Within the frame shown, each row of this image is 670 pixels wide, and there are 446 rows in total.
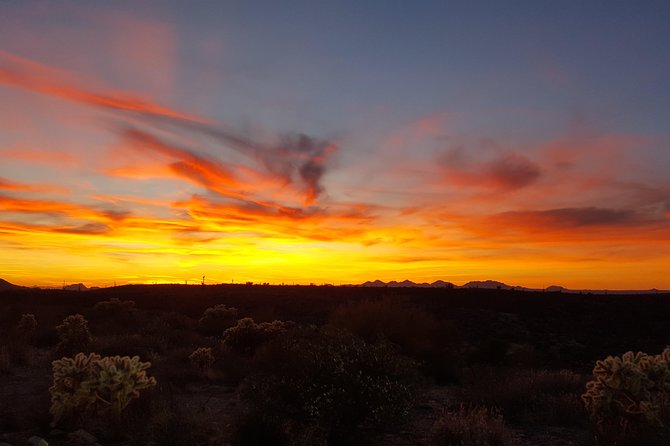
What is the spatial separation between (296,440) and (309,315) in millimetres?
27898

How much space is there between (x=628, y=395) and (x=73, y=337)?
53.7ft

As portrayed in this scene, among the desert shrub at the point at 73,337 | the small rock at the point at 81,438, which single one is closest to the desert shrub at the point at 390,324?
the desert shrub at the point at 73,337

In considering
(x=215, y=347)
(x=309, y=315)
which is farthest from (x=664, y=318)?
(x=215, y=347)

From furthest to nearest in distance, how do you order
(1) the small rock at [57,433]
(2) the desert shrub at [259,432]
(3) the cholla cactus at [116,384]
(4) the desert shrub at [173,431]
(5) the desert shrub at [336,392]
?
(3) the cholla cactus at [116,384]
(1) the small rock at [57,433]
(5) the desert shrub at [336,392]
(2) the desert shrub at [259,432]
(4) the desert shrub at [173,431]

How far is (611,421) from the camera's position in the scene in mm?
8922

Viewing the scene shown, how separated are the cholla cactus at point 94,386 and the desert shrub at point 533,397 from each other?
6977 millimetres

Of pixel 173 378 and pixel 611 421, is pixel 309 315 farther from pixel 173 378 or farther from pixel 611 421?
pixel 611 421

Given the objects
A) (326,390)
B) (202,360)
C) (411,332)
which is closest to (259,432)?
(326,390)

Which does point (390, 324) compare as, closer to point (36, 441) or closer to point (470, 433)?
point (470, 433)

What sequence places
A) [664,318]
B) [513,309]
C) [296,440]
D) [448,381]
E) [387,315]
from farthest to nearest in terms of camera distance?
1. [513,309]
2. [664,318]
3. [387,315]
4. [448,381]
5. [296,440]

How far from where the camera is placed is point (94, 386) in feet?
31.1

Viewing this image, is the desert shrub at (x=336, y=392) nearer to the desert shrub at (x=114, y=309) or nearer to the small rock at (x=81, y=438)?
the small rock at (x=81, y=438)

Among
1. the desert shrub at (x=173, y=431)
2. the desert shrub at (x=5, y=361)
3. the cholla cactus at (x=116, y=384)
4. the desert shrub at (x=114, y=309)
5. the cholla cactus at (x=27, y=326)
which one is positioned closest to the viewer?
the desert shrub at (x=173, y=431)

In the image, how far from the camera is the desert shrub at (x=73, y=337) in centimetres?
1738
